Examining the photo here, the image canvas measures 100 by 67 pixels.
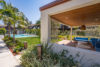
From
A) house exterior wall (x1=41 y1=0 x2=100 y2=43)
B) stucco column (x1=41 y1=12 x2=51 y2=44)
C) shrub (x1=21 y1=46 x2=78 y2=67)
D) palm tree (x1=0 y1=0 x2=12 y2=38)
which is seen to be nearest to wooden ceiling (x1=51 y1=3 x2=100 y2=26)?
house exterior wall (x1=41 y1=0 x2=100 y2=43)

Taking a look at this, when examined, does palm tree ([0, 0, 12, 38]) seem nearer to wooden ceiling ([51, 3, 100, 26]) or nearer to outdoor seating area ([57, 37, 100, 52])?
wooden ceiling ([51, 3, 100, 26])

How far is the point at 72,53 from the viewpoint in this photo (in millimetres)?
3371

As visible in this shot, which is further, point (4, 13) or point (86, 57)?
point (4, 13)

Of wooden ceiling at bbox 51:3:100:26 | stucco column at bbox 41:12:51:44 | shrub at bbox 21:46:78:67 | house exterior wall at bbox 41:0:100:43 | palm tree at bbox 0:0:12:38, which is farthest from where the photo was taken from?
palm tree at bbox 0:0:12:38

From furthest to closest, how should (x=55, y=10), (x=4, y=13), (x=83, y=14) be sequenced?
(x=4, y=13), (x=83, y=14), (x=55, y=10)

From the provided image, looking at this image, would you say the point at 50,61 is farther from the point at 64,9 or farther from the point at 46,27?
the point at 64,9

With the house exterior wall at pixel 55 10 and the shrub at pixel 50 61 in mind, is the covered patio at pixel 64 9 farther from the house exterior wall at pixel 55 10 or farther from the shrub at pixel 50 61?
the shrub at pixel 50 61

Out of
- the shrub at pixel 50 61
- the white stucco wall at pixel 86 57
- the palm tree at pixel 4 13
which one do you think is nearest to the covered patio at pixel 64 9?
the shrub at pixel 50 61

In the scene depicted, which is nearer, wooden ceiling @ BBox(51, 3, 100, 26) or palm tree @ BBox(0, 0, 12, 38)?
wooden ceiling @ BBox(51, 3, 100, 26)

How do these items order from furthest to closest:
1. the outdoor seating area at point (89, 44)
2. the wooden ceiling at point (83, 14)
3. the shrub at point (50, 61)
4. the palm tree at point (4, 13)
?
the palm tree at point (4, 13), the outdoor seating area at point (89, 44), the wooden ceiling at point (83, 14), the shrub at point (50, 61)

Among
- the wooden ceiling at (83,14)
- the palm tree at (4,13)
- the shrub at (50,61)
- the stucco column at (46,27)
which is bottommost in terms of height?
the shrub at (50,61)

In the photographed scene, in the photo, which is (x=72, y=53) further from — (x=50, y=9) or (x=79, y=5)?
(x=50, y=9)

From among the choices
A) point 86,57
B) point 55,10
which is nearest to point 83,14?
point 55,10

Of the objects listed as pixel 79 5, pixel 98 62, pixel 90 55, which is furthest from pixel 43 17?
pixel 98 62
